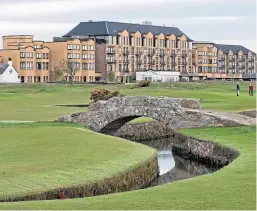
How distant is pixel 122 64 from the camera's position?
162250 millimetres

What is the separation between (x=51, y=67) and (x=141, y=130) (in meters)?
101

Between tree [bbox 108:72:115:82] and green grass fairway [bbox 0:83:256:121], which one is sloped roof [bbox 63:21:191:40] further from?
green grass fairway [bbox 0:83:256:121]

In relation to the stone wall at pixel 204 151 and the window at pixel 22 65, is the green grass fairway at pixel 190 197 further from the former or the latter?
the window at pixel 22 65

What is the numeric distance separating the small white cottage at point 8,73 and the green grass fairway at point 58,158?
95.3 meters

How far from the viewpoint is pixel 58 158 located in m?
31.8

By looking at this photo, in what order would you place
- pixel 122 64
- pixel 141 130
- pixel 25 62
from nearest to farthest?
pixel 141 130
pixel 25 62
pixel 122 64

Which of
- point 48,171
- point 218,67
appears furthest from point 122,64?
point 48,171

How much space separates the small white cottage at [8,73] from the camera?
139 metres

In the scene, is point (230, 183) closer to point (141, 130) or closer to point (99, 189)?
point (99, 189)

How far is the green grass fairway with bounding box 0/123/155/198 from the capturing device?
84.9ft

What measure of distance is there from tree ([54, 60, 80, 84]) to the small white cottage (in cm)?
882

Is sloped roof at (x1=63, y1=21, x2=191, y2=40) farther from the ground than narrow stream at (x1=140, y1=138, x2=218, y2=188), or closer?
farther from the ground

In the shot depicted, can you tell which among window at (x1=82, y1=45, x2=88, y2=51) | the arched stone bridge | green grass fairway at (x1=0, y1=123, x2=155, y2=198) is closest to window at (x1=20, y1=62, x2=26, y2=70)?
window at (x1=82, y1=45, x2=88, y2=51)

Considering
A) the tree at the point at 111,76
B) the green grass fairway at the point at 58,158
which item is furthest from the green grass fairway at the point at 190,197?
the tree at the point at 111,76
